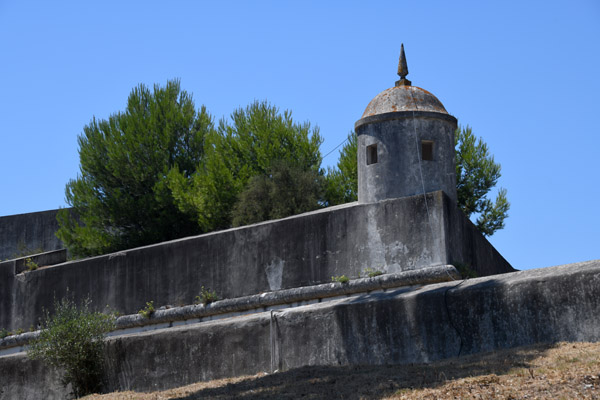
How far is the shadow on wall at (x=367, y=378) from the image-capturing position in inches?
268

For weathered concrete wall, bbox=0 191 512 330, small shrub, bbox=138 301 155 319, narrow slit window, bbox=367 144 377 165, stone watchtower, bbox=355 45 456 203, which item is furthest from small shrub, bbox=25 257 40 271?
narrow slit window, bbox=367 144 377 165

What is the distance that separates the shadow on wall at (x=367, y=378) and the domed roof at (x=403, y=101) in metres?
6.30

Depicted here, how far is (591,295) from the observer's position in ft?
24.3

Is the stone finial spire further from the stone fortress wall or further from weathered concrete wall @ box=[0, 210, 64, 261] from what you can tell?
weathered concrete wall @ box=[0, 210, 64, 261]

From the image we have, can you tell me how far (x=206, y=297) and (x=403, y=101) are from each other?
15.5ft

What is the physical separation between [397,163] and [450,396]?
7579mm

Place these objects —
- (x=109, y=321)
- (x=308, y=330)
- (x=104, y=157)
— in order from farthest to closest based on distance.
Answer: (x=104, y=157) < (x=109, y=321) < (x=308, y=330)

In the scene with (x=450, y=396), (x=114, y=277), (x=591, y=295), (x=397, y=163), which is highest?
(x=397, y=163)

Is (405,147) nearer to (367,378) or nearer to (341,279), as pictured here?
(341,279)

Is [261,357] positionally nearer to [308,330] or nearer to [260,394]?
[308,330]

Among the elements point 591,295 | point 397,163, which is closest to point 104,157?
point 397,163

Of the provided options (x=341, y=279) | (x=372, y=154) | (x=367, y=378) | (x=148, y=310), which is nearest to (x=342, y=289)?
(x=341, y=279)

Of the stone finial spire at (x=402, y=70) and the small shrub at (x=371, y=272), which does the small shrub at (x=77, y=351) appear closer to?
the small shrub at (x=371, y=272)

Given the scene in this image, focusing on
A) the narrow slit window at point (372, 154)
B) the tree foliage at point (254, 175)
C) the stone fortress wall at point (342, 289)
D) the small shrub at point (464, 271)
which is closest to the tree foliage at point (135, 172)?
the tree foliage at point (254, 175)
